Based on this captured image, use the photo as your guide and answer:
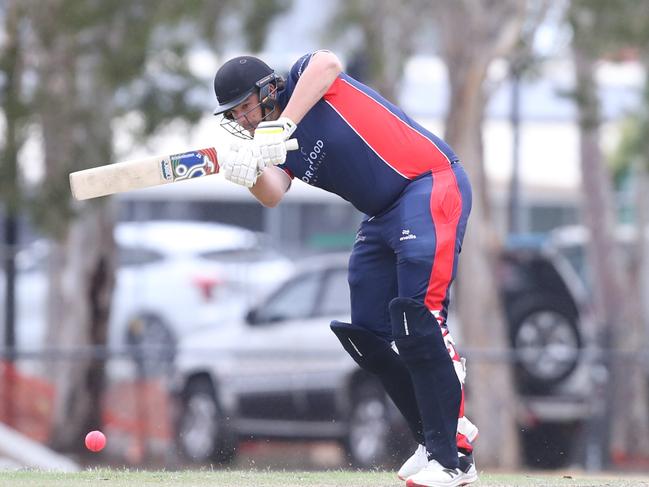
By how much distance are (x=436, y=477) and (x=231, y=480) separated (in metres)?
1.12

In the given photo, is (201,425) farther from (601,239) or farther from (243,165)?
(243,165)

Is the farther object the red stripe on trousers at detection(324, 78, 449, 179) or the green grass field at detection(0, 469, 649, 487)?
the green grass field at detection(0, 469, 649, 487)

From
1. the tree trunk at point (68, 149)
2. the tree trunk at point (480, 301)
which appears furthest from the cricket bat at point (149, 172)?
the tree trunk at point (480, 301)

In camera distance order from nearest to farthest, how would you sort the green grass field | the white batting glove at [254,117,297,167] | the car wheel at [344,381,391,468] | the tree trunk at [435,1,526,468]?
the white batting glove at [254,117,297,167]
the green grass field
the car wheel at [344,381,391,468]
the tree trunk at [435,1,526,468]

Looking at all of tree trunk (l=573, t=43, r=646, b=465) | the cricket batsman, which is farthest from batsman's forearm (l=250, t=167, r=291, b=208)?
tree trunk (l=573, t=43, r=646, b=465)

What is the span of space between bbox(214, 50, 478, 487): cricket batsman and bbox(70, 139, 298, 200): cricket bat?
0.66 ft

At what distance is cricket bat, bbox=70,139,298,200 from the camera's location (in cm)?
632

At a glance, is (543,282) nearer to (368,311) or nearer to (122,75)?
(122,75)

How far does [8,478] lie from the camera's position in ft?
22.0

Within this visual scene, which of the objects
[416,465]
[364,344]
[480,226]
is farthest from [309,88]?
[480,226]

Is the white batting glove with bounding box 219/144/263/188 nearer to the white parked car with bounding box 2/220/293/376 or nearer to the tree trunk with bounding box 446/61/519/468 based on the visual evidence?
the tree trunk with bounding box 446/61/519/468

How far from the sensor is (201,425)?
1407 centimetres

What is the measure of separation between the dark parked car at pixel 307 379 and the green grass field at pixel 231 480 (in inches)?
200

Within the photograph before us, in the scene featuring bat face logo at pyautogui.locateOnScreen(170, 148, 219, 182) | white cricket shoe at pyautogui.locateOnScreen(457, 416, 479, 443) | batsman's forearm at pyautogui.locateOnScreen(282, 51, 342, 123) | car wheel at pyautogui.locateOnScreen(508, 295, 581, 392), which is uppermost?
batsman's forearm at pyautogui.locateOnScreen(282, 51, 342, 123)
